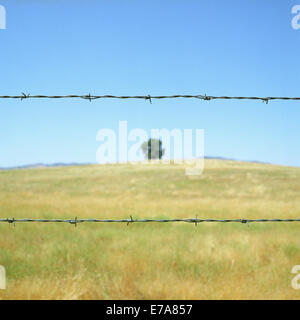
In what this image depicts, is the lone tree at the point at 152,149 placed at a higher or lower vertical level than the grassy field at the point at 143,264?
higher

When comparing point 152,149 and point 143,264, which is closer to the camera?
point 143,264

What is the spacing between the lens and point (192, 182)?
2320 centimetres

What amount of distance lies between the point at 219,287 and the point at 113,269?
1170 mm

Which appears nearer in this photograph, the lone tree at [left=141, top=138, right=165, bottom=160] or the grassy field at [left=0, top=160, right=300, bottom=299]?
the grassy field at [left=0, top=160, right=300, bottom=299]

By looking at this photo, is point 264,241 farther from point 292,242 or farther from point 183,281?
point 183,281

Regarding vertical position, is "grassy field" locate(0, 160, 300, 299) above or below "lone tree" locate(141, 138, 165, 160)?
below

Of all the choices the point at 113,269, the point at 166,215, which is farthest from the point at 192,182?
the point at 113,269

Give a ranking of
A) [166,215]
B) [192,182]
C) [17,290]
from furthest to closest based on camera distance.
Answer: [192,182] < [166,215] < [17,290]

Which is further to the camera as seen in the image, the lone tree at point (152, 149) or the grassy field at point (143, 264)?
the lone tree at point (152, 149)
